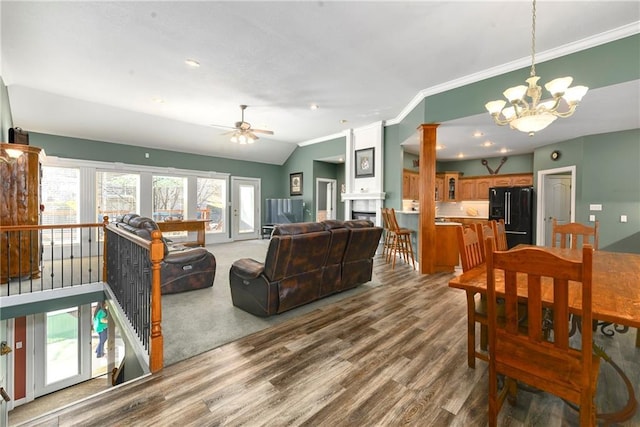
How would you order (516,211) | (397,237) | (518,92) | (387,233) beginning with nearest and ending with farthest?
1. (518,92)
2. (397,237)
3. (387,233)
4. (516,211)

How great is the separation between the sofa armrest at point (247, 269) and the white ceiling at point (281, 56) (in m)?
2.62

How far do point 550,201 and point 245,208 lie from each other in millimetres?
8363

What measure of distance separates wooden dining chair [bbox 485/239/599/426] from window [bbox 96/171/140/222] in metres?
7.98

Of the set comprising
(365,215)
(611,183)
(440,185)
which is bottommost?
(365,215)

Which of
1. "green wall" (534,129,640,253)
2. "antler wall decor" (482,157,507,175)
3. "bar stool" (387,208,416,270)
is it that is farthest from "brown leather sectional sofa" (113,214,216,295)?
"antler wall decor" (482,157,507,175)

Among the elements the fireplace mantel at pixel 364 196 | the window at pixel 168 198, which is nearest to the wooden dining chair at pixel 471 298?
the fireplace mantel at pixel 364 196

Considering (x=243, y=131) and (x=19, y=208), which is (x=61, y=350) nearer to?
(x=19, y=208)

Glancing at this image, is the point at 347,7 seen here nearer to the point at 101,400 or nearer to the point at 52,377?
the point at 101,400

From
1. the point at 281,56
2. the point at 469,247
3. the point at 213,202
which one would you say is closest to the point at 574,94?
the point at 469,247

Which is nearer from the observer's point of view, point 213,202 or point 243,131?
point 243,131

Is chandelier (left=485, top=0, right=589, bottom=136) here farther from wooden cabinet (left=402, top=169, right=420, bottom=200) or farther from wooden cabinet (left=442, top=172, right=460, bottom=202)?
wooden cabinet (left=442, top=172, right=460, bottom=202)

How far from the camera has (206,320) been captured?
2814mm

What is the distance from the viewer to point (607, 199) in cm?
479

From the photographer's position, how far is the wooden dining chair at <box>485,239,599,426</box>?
116cm
